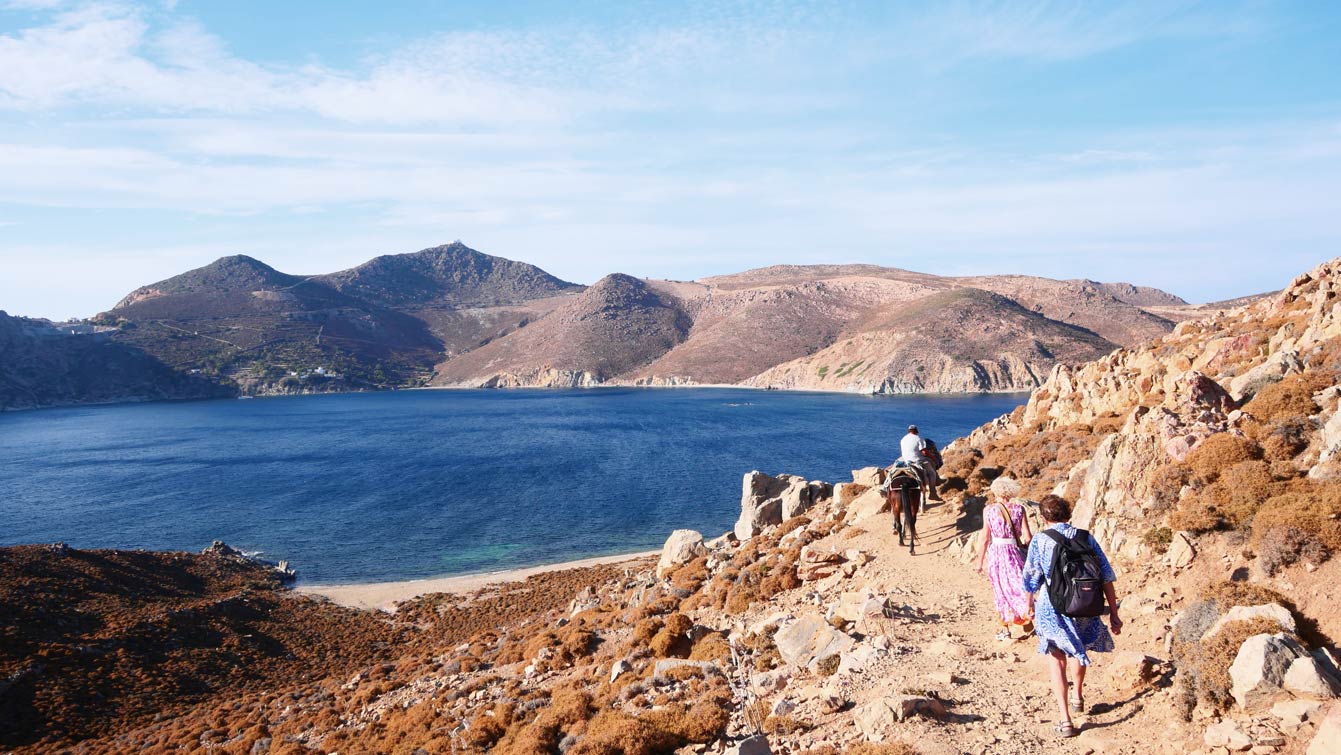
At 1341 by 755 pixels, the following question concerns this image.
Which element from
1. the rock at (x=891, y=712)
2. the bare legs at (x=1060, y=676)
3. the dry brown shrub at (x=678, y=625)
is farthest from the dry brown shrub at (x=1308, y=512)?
the dry brown shrub at (x=678, y=625)

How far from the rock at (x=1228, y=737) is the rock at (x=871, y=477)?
43.5 ft

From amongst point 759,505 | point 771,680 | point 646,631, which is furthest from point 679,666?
point 759,505

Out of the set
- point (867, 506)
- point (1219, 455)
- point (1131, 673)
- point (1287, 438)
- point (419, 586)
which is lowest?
point (419, 586)

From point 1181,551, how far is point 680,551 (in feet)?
54.4

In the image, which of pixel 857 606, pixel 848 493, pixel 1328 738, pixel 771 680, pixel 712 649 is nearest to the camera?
pixel 1328 738

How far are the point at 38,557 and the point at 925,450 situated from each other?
4416cm

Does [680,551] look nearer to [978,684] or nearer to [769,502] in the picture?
[769,502]

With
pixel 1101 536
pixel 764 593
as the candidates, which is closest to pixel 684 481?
pixel 764 593

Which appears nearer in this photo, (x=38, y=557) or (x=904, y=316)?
(x=38, y=557)

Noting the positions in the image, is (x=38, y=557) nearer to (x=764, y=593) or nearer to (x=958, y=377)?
(x=764, y=593)

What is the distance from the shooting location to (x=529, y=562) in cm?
4419

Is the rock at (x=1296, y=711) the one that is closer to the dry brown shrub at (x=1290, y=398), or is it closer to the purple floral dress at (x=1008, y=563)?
the purple floral dress at (x=1008, y=563)

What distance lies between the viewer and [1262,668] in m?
6.10

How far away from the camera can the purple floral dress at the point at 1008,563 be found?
887 centimetres
